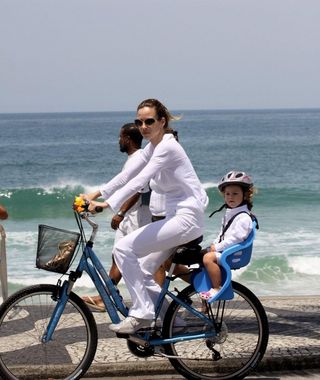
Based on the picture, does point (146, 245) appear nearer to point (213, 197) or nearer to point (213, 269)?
point (213, 269)

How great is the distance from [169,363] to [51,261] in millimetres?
1150

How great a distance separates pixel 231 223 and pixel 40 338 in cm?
138

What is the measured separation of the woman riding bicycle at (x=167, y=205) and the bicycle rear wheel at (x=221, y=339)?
23 cm

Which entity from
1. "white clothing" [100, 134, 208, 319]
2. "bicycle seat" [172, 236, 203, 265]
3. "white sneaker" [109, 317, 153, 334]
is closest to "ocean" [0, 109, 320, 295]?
"white clothing" [100, 134, 208, 319]

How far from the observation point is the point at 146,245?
491 cm

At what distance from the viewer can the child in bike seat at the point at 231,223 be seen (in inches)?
199

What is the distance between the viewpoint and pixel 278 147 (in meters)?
59.4

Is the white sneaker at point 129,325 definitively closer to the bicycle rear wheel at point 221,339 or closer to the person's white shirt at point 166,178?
the bicycle rear wheel at point 221,339

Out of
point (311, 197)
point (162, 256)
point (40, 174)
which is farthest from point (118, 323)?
point (40, 174)

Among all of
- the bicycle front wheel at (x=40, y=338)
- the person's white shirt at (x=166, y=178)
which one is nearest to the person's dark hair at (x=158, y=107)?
the person's white shirt at (x=166, y=178)

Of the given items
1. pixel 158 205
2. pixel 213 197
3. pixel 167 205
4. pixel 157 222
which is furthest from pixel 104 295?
pixel 213 197

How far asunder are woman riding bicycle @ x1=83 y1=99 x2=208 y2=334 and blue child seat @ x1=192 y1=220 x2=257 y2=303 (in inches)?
8.8

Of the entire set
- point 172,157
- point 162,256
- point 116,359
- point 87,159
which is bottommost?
point 87,159

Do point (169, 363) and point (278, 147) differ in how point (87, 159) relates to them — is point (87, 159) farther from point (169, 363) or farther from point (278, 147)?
point (169, 363)
